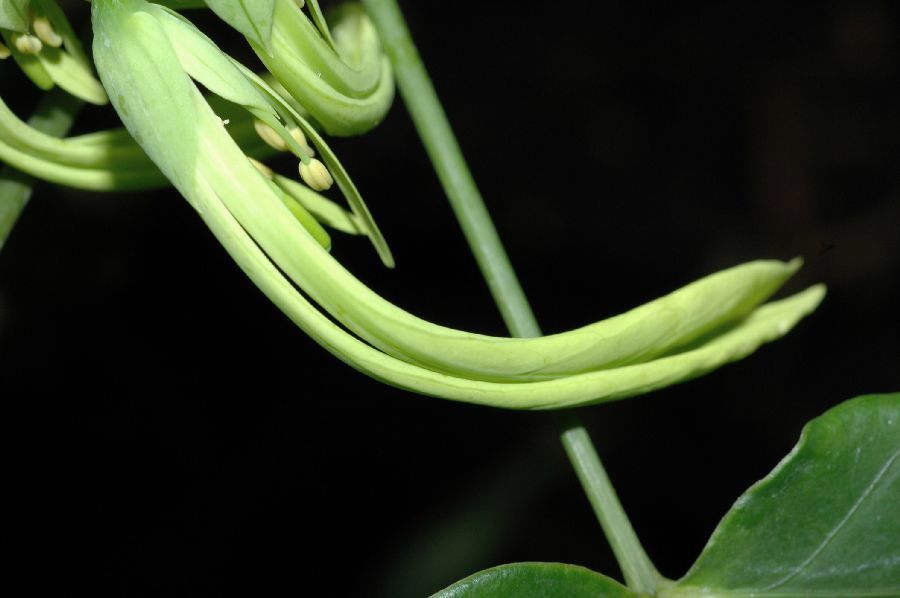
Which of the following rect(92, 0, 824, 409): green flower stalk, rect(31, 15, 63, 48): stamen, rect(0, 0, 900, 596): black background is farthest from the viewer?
rect(0, 0, 900, 596): black background

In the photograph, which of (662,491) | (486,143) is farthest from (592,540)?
(486,143)

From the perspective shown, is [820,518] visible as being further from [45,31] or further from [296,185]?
[45,31]

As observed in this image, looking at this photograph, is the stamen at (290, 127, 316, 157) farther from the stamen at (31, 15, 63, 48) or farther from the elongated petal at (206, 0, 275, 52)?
the stamen at (31, 15, 63, 48)

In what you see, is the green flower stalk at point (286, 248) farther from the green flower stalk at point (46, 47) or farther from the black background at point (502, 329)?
the black background at point (502, 329)

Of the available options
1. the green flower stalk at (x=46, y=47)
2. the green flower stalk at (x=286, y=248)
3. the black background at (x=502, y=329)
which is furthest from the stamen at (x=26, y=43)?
the black background at (x=502, y=329)

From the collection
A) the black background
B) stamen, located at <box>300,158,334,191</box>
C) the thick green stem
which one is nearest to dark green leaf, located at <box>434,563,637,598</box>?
the thick green stem

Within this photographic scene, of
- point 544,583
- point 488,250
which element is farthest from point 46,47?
point 544,583
